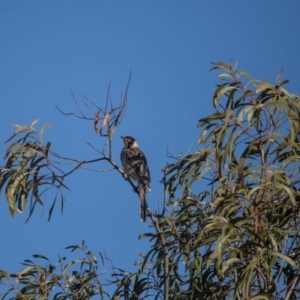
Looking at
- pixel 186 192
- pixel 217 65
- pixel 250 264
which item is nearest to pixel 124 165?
pixel 186 192

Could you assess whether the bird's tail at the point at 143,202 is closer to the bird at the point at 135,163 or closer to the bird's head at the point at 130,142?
the bird at the point at 135,163

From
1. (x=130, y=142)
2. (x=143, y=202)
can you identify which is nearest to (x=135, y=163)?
(x=130, y=142)

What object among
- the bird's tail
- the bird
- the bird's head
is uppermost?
the bird's head

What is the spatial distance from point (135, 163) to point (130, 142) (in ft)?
2.27

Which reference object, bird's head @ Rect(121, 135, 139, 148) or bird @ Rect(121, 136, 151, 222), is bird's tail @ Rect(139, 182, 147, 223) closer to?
bird @ Rect(121, 136, 151, 222)

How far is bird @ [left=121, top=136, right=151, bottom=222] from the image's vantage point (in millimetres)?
8242

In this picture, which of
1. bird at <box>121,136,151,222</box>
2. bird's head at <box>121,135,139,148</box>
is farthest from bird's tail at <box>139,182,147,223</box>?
bird's head at <box>121,135,139,148</box>

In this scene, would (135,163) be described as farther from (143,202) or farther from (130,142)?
(143,202)

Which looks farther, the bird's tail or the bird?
the bird

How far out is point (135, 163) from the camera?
29.0ft

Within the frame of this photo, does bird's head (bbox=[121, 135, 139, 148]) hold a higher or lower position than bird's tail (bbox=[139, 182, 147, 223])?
higher

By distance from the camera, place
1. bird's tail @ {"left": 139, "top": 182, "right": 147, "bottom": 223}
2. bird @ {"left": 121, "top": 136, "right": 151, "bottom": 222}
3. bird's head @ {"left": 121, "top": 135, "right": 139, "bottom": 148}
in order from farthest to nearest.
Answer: bird's head @ {"left": 121, "top": 135, "right": 139, "bottom": 148} → bird @ {"left": 121, "top": 136, "right": 151, "bottom": 222} → bird's tail @ {"left": 139, "top": 182, "right": 147, "bottom": 223}

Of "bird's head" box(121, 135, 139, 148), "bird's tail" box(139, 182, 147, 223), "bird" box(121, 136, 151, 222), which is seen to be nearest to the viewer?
"bird's tail" box(139, 182, 147, 223)

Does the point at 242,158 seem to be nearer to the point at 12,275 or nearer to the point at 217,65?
the point at 217,65
